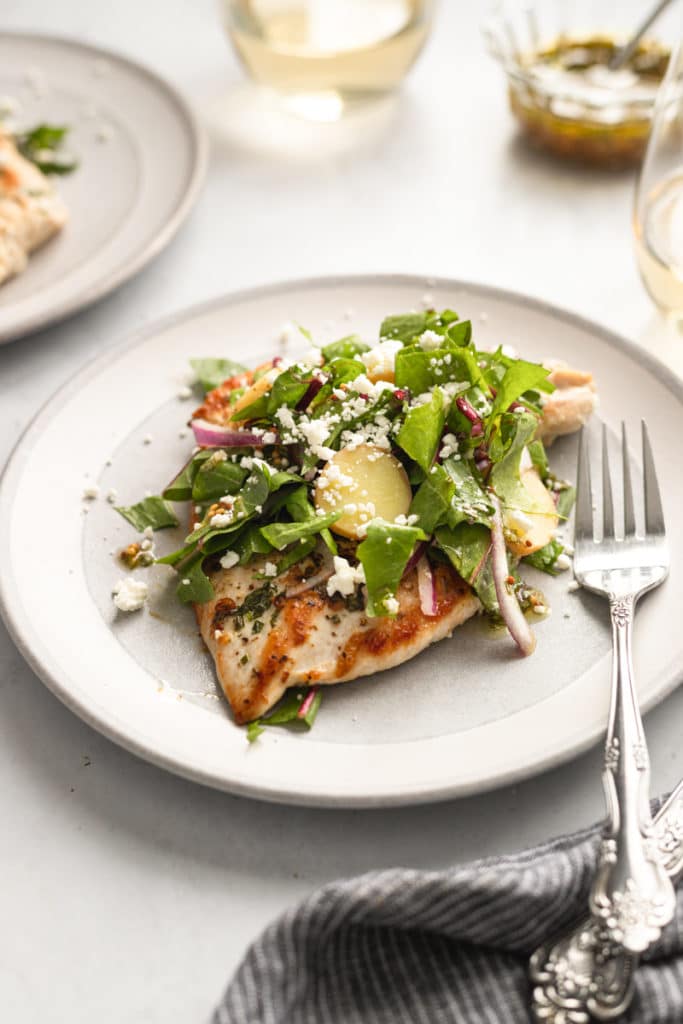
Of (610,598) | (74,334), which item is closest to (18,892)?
(610,598)

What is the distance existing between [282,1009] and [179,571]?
99 centimetres

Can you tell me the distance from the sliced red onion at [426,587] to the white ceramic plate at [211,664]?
0.10 m

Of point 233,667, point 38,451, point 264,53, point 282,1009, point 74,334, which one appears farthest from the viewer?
point 264,53

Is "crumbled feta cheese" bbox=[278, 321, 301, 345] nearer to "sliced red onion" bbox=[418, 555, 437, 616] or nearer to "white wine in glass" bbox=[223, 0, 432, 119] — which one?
"sliced red onion" bbox=[418, 555, 437, 616]

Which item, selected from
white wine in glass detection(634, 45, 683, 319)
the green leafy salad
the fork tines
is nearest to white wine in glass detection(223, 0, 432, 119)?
white wine in glass detection(634, 45, 683, 319)

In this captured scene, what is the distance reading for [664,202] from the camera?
326 centimetres

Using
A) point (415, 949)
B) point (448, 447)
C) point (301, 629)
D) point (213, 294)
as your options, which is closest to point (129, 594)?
point (301, 629)

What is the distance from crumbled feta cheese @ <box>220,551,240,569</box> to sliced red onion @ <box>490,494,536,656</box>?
21.5 inches

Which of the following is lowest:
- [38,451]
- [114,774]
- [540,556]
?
[540,556]

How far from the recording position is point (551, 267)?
3734 mm

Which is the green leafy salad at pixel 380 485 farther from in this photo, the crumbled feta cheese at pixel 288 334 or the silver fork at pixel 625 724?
the crumbled feta cheese at pixel 288 334

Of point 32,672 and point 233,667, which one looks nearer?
point 233,667

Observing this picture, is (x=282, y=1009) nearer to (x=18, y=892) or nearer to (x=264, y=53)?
(x=18, y=892)

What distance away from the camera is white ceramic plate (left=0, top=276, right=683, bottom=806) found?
2.10 meters
